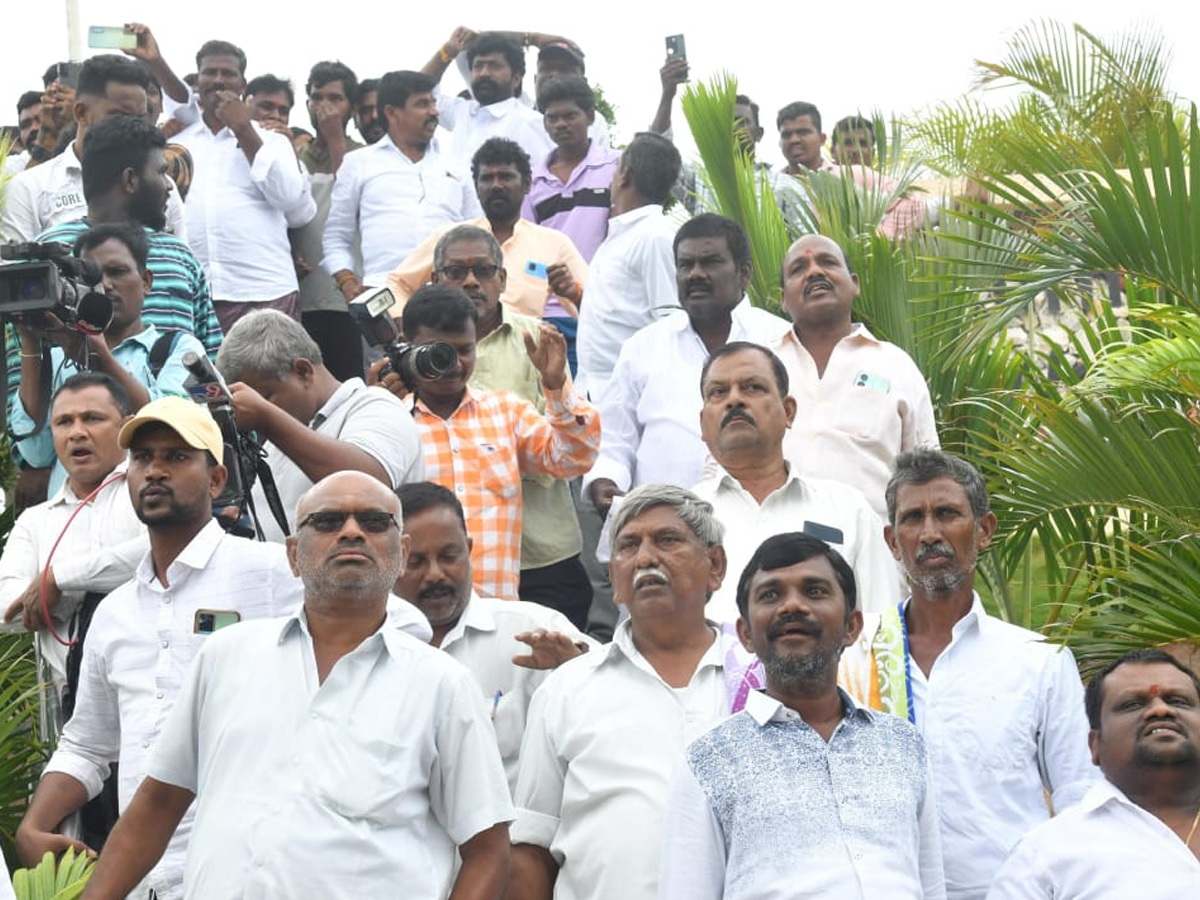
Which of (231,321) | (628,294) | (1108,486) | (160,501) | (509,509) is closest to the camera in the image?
(160,501)

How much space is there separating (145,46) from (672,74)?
9.34ft

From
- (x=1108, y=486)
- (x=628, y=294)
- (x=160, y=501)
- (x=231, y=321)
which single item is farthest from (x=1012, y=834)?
(x=231, y=321)

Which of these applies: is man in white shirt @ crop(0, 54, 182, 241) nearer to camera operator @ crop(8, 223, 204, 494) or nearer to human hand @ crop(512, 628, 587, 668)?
camera operator @ crop(8, 223, 204, 494)

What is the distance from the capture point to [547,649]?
5680 mm

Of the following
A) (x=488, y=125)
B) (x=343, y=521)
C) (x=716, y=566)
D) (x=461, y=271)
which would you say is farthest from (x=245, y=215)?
(x=343, y=521)

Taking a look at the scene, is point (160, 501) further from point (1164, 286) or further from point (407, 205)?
point (407, 205)

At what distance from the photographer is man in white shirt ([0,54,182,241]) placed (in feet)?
29.3

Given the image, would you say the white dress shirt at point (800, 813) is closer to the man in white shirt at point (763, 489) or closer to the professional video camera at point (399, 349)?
the man in white shirt at point (763, 489)

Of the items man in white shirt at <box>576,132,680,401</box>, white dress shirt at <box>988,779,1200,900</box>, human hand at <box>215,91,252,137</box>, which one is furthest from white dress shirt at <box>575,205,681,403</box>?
white dress shirt at <box>988,779,1200,900</box>

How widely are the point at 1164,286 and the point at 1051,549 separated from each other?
1422 mm

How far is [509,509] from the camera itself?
722cm

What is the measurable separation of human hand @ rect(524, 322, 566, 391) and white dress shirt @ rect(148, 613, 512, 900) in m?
2.30

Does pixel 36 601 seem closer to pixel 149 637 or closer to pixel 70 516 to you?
pixel 70 516

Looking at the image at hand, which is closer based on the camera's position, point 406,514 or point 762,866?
point 762,866
